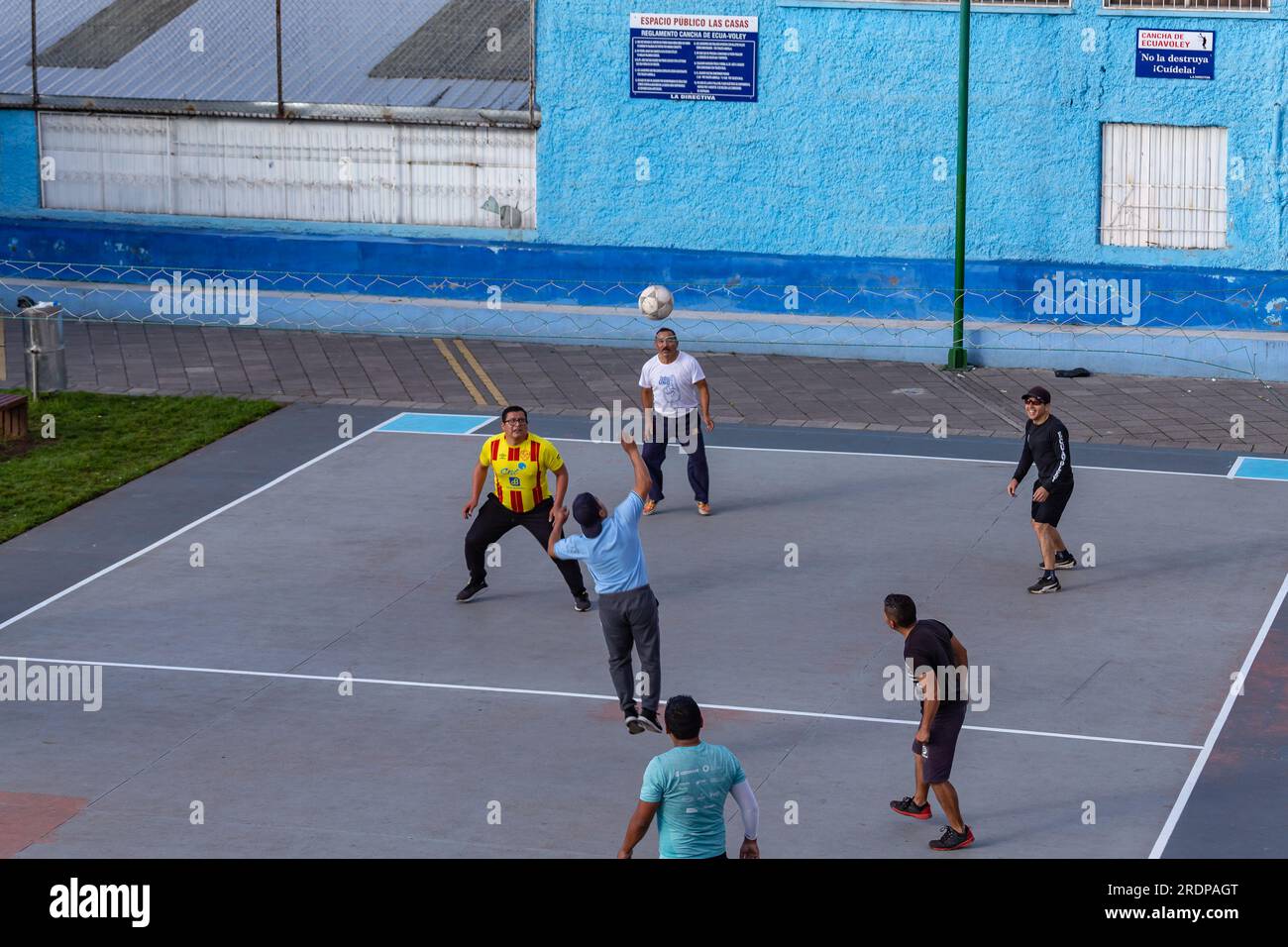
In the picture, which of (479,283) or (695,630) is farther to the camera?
(479,283)

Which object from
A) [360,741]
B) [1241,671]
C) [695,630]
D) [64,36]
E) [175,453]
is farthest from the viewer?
[64,36]

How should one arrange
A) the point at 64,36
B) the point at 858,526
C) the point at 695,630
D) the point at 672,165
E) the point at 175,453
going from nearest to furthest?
the point at 695,630 < the point at 858,526 < the point at 175,453 < the point at 672,165 < the point at 64,36

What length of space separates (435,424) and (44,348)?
15.5 ft

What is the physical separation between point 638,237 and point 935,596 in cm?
1078

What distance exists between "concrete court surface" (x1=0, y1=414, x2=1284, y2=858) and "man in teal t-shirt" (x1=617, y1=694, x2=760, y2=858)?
1.89m

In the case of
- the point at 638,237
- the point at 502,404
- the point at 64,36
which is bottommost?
the point at 502,404

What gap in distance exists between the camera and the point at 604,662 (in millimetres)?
14484

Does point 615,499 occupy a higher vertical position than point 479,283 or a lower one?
lower

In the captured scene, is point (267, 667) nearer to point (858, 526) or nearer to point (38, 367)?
point (858, 526)

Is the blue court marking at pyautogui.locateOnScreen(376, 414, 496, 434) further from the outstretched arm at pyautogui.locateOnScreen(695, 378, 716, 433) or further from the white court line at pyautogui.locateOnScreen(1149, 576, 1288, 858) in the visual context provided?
the white court line at pyautogui.locateOnScreen(1149, 576, 1288, 858)

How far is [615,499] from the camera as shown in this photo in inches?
731

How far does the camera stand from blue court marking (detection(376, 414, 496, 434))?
21.2m

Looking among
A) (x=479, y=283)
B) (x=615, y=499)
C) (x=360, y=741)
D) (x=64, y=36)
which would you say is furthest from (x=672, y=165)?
(x=360, y=741)

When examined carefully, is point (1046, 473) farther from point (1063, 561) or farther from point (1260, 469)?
point (1260, 469)
